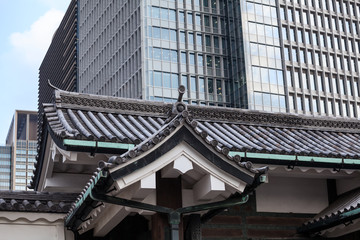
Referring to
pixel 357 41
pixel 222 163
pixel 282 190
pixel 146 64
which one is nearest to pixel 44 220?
pixel 222 163

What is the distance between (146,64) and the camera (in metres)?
82.4

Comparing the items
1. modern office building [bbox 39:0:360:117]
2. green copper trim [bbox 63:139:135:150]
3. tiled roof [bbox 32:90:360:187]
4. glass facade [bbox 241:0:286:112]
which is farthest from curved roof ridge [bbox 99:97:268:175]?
glass facade [bbox 241:0:286:112]

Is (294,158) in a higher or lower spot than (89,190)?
higher

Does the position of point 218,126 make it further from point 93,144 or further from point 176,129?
point 176,129

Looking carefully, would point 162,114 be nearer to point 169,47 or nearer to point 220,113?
point 220,113

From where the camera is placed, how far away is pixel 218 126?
1377 centimetres

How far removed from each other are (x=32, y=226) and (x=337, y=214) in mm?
5307

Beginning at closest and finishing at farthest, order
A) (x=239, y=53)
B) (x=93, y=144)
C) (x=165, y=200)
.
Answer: (x=165, y=200) < (x=93, y=144) < (x=239, y=53)

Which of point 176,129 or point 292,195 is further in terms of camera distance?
point 292,195

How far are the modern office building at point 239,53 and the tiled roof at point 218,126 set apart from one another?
66007 mm

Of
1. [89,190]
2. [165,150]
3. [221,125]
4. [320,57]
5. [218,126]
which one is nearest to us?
[89,190]

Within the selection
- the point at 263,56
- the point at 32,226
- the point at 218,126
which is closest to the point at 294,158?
the point at 218,126

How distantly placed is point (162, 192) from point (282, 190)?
4.11 meters

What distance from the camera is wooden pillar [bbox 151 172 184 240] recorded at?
340 inches
